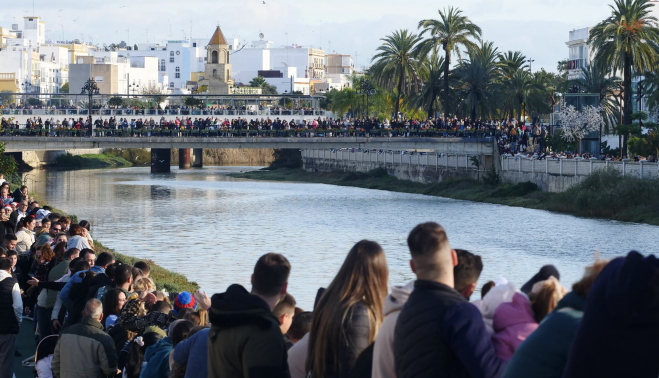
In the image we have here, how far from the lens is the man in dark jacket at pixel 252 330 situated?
18.2ft

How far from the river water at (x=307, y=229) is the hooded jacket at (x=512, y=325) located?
62.0 feet

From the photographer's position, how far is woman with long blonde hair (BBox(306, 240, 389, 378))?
5.23 metres

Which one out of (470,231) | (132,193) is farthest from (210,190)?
(470,231)

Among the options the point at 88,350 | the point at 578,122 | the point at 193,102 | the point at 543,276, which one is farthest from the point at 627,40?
the point at 193,102

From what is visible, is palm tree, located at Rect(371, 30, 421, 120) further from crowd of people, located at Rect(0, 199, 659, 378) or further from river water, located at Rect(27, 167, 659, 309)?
crowd of people, located at Rect(0, 199, 659, 378)

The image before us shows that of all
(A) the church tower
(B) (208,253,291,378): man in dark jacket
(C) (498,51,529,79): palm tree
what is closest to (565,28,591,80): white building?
(C) (498,51,529,79): palm tree

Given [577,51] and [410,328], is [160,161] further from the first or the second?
[410,328]

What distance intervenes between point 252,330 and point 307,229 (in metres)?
38.0

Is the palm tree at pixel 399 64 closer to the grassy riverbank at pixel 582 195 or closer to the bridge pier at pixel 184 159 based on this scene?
the grassy riverbank at pixel 582 195

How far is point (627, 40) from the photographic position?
176ft

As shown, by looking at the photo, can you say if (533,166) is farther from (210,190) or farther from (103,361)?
(103,361)

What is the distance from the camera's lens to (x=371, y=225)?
4525 centimetres

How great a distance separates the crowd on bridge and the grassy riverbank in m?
37.6

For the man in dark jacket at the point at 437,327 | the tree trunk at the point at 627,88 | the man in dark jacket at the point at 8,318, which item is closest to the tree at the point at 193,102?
the tree trunk at the point at 627,88
